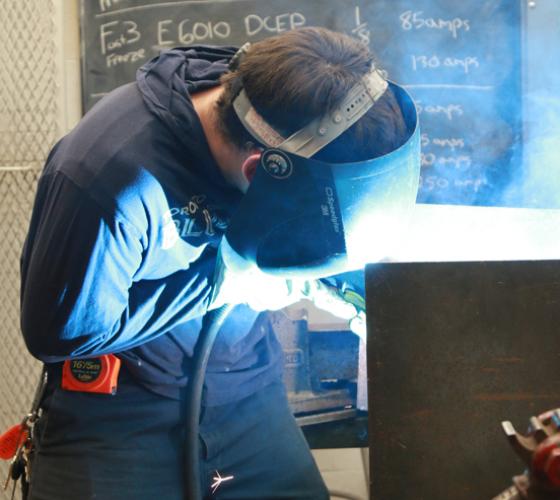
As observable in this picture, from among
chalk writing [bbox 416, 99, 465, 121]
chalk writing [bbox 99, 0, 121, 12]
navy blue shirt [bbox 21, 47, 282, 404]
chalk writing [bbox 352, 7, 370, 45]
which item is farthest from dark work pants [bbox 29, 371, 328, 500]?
chalk writing [bbox 99, 0, 121, 12]

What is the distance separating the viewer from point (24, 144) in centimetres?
242

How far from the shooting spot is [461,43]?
2.35 m

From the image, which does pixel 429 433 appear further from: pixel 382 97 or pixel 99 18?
pixel 99 18

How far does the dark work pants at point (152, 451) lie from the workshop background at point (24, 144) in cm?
90

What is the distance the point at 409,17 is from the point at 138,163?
1.50 metres

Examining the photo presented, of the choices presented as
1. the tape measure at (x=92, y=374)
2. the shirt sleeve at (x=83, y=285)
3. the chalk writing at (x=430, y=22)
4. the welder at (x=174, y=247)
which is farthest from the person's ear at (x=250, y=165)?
the chalk writing at (x=430, y=22)

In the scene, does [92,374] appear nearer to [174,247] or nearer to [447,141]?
[174,247]

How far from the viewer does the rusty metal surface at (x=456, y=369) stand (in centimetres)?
100

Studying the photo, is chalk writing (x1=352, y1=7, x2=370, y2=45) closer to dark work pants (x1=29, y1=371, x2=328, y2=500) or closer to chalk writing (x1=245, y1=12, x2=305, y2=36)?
chalk writing (x1=245, y1=12, x2=305, y2=36)

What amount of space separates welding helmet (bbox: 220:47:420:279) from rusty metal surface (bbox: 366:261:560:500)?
139 millimetres

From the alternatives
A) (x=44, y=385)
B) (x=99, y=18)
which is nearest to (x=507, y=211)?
(x=44, y=385)

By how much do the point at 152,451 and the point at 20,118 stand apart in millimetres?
1392

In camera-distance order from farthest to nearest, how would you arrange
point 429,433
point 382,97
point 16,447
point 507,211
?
point 16,447 < point 507,211 < point 382,97 < point 429,433

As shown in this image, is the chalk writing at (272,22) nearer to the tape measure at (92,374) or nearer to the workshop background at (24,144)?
the workshop background at (24,144)
